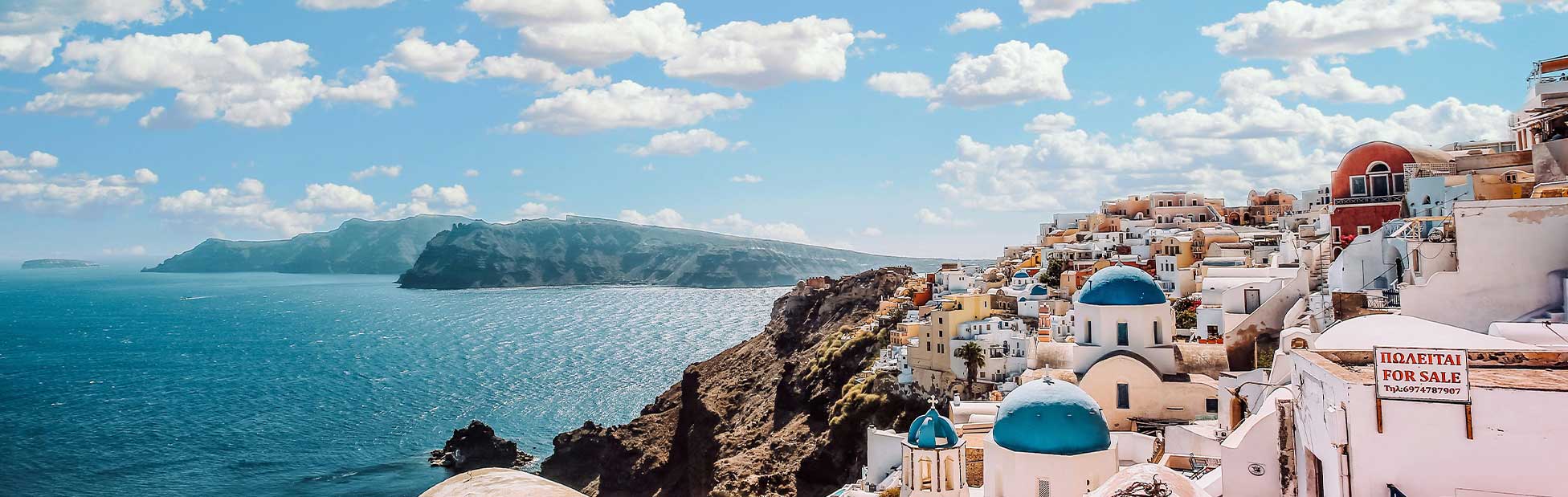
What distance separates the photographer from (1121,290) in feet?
78.4

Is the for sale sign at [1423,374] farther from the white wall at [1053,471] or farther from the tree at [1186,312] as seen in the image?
the tree at [1186,312]

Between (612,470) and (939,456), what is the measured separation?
3658 centimetres

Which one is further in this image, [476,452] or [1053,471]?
[476,452]

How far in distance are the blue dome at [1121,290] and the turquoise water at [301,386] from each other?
37415 millimetres

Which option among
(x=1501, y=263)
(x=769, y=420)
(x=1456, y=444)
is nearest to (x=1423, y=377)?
(x=1456, y=444)

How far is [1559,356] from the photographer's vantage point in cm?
943

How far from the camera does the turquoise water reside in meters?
50.7

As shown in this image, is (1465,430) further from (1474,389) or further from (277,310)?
(277,310)

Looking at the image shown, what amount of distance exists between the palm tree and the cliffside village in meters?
0.08

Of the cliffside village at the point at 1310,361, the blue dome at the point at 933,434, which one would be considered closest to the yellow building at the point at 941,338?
the cliffside village at the point at 1310,361

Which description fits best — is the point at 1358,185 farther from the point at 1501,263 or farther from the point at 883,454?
the point at 1501,263

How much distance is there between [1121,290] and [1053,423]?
8.84m

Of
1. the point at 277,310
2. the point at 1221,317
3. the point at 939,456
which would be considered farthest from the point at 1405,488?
the point at 277,310

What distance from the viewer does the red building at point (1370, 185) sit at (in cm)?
3158
